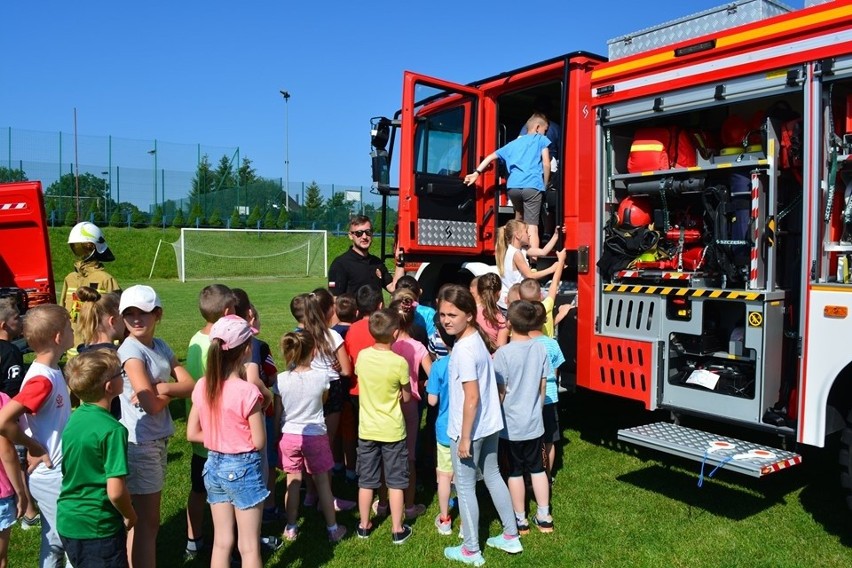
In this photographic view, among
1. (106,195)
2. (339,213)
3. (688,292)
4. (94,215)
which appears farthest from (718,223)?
(339,213)

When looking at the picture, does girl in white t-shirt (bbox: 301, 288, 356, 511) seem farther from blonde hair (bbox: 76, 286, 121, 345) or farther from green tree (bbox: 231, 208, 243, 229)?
green tree (bbox: 231, 208, 243, 229)

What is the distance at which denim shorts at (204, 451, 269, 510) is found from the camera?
3.38m

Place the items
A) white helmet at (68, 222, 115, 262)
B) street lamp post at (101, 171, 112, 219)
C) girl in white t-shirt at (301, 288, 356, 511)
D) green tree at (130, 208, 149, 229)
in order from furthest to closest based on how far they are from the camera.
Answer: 1. green tree at (130, 208, 149, 229)
2. street lamp post at (101, 171, 112, 219)
3. white helmet at (68, 222, 115, 262)
4. girl in white t-shirt at (301, 288, 356, 511)

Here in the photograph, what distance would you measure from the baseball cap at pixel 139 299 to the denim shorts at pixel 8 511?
38.1 inches

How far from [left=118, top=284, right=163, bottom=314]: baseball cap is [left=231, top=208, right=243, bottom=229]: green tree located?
119 ft

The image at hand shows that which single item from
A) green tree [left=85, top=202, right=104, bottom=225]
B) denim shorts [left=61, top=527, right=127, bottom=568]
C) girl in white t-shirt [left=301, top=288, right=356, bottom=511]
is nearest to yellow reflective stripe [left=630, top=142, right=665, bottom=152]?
girl in white t-shirt [left=301, top=288, right=356, bottom=511]

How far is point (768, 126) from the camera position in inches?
181

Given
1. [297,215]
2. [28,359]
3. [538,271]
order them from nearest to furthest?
[538,271] → [28,359] → [297,215]

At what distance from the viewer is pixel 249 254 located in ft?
108

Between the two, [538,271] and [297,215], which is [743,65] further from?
[297,215]

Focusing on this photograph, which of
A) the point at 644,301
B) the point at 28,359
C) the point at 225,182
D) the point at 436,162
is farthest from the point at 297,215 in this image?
the point at 644,301

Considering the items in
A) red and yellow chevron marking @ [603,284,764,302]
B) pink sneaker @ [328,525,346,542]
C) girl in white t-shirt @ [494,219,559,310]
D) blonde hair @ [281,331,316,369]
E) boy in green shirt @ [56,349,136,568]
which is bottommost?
pink sneaker @ [328,525,346,542]

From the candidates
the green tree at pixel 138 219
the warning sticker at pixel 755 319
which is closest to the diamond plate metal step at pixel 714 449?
the warning sticker at pixel 755 319

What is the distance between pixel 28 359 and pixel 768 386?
10019mm
